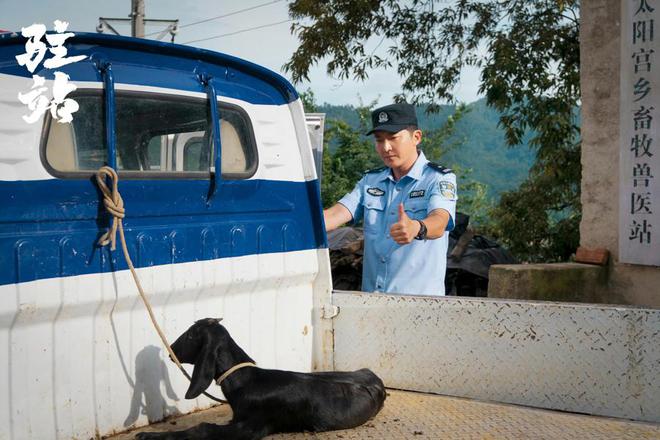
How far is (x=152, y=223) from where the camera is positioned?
8.38ft

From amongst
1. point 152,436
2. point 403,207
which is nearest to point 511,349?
point 403,207

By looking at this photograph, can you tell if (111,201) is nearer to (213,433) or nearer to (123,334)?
(123,334)

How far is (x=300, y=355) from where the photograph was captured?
3.05 metres

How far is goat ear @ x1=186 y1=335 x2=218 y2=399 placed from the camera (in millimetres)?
2447

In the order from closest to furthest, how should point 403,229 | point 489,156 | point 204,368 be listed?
point 204,368 → point 403,229 → point 489,156

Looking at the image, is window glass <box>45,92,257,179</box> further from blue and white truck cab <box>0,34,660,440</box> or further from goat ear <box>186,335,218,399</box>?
goat ear <box>186,335,218,399</box>

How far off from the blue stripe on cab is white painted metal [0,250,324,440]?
43mm

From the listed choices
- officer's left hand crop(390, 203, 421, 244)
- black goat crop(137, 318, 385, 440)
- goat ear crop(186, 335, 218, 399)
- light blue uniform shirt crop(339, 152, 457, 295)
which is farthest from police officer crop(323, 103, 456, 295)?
goat ear crop(186, 335, 218, 399)

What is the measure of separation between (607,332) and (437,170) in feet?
4.42

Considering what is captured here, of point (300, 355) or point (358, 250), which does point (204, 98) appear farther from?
point (358, 250)

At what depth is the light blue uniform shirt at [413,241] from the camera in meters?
3.65

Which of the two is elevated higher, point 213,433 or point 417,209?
point 417,209

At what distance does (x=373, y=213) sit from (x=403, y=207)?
12.8 inches

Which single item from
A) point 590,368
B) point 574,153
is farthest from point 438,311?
point 574,153
